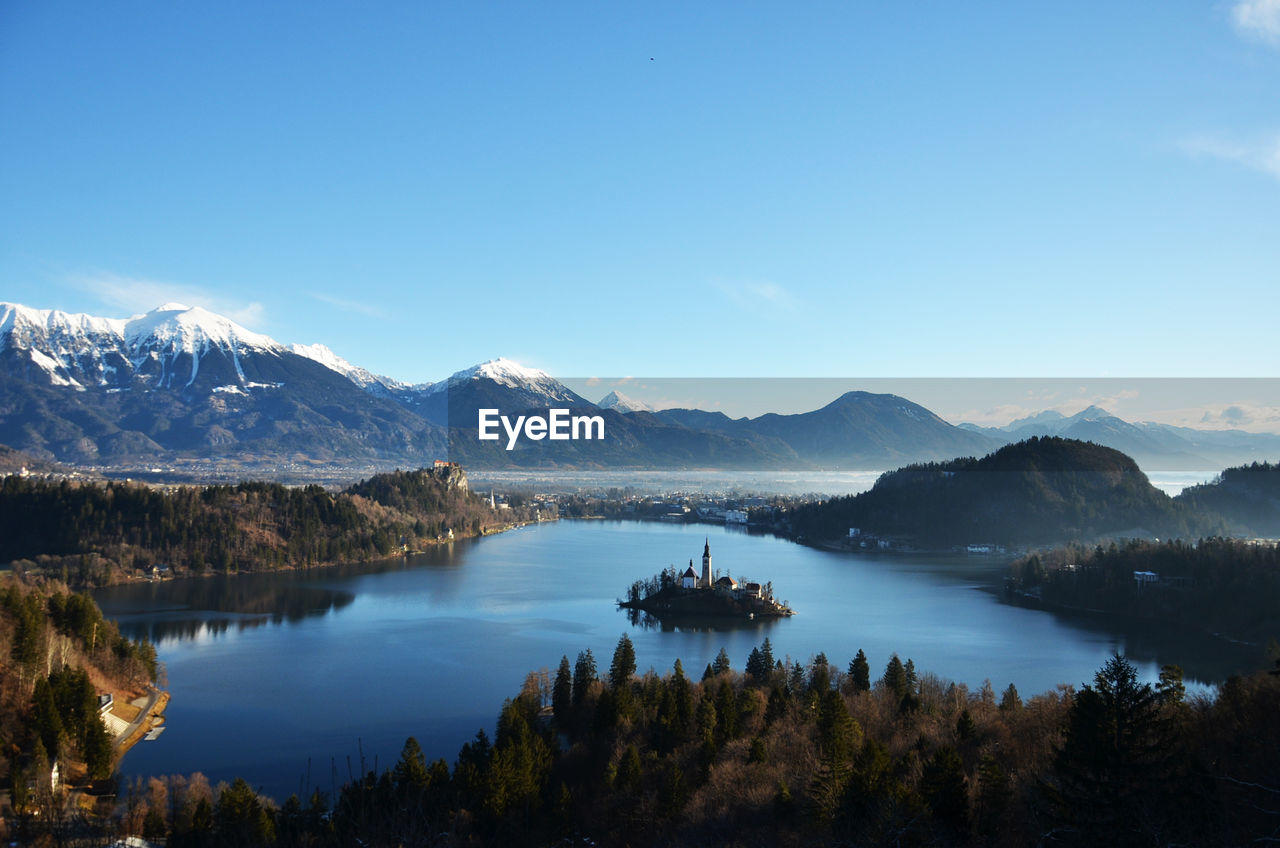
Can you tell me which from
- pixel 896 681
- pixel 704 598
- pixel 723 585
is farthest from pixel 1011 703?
pixel 723 585

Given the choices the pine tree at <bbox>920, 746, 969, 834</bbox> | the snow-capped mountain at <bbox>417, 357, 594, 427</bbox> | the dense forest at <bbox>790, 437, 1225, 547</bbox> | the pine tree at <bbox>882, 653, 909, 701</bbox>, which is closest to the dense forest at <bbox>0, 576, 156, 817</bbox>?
the pine tree at <bbox>920, 746, 969, 834</bbox>

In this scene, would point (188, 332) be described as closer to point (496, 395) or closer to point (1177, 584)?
point (496, 395)

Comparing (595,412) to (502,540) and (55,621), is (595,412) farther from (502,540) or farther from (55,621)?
(55,621)

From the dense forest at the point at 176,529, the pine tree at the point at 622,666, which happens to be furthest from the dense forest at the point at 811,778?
the dense forest at the point at 176,529

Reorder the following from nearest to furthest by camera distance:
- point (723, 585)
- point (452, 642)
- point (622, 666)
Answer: point (622, 666), point (452, 642), point (723, 585)

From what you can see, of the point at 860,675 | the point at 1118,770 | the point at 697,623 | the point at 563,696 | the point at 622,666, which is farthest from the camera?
the point at 697,623

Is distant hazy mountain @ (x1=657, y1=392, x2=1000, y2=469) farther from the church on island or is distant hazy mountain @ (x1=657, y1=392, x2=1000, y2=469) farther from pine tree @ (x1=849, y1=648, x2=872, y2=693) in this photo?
pine tree @ (x1=849, y1=648, x2=872, y2=693)
